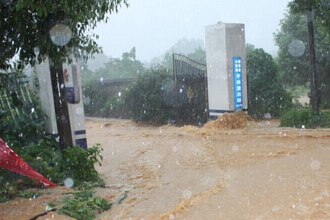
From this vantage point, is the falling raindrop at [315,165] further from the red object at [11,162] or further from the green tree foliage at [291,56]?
the green tree foliage at [291,56]

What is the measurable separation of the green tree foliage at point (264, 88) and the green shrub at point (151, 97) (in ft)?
9.95

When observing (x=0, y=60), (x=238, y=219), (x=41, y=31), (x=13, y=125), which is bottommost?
(x=238, y=219)

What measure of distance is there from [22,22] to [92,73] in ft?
78.3

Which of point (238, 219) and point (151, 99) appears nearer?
point (238, 219)

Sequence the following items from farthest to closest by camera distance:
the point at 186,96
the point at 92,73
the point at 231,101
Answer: the point at 92,73 → the point at 186,96 → the point at 231,101

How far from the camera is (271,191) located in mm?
6238

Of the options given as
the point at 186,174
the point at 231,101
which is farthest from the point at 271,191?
the point at 231,101

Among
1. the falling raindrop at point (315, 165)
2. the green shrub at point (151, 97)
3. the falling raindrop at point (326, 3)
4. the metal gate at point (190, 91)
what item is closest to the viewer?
the falling raindrop at point (315, 165)

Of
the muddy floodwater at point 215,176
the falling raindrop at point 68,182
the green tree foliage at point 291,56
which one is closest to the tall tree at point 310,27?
the muddy floodwater at point 215,176

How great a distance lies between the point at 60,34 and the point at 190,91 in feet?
28.5

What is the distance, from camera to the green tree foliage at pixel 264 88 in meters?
14.8

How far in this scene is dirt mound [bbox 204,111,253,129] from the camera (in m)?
12.2

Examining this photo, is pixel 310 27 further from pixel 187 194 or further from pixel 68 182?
pixel 68 182

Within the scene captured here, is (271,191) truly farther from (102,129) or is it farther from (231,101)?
(102,129)
